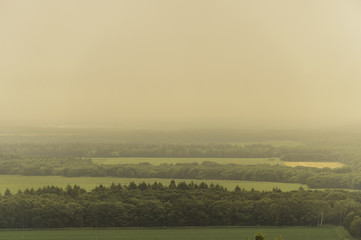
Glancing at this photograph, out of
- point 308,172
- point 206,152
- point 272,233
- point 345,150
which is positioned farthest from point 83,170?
point 345,150

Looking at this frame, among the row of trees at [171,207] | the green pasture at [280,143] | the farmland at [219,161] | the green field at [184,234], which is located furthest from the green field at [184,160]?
the green field at [184,234]

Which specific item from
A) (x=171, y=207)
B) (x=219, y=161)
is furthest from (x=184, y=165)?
(x=171, y=207)

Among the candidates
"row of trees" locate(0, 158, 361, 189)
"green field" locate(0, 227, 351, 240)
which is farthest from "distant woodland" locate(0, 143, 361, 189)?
"green field" locate(0, 227, 351, 240)

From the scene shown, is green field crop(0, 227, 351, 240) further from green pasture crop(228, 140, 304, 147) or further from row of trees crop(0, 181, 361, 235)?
green pasture crop(228, 140, 304, 147)

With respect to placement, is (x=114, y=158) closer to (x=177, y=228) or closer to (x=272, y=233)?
(x=177, y=228)

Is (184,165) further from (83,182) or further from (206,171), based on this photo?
(83,182)

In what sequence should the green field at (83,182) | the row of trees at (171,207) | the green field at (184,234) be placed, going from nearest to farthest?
the green field at (184,234) → the row of trees at (171,207) → the green field at (83,182)

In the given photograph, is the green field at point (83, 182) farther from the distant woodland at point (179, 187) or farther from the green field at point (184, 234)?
the green field at point (184, 234)
